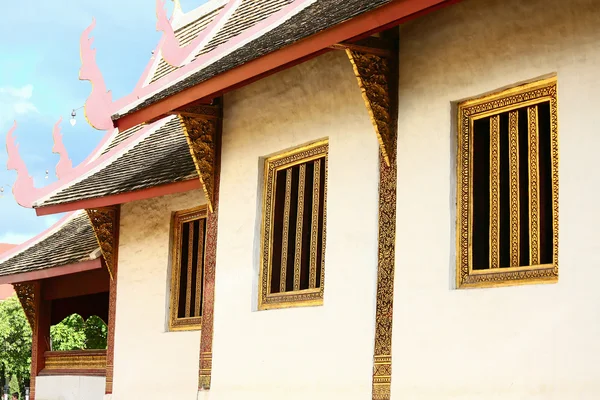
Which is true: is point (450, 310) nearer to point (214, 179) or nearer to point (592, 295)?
point (592, 295)

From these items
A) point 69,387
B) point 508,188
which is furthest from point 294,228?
point 69,387

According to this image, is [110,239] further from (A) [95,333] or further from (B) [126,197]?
(A) [95,333]

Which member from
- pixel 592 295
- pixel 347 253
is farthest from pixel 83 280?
pixel 592 295

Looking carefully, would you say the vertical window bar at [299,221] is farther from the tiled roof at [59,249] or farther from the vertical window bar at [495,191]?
the tiled roof at [59,249]

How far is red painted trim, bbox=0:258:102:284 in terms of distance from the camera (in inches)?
531

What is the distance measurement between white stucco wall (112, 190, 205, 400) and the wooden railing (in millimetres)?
1628

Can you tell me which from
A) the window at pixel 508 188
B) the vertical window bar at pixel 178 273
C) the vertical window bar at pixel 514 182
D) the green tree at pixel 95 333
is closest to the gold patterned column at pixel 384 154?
the window at pixel 508 188

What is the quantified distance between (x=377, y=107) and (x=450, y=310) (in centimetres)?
163

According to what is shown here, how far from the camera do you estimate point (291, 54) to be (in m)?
8.20

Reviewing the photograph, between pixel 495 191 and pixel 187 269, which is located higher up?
pixel 495 191

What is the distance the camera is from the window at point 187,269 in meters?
11.7

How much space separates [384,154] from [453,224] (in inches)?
35.6

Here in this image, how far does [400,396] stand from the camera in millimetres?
7699

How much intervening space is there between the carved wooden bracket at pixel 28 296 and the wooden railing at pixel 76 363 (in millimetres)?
662
